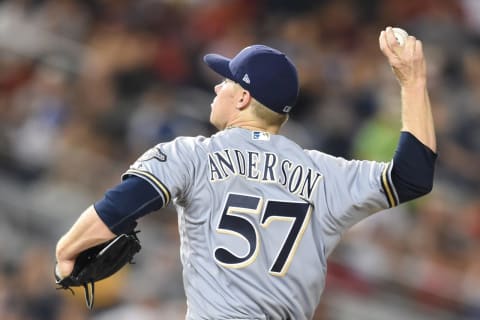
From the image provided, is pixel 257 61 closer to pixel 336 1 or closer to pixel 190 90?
pixel 190 90

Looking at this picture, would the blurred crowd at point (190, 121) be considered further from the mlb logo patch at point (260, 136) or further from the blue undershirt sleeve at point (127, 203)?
the blue undershirt sleeve at point (127, 203)

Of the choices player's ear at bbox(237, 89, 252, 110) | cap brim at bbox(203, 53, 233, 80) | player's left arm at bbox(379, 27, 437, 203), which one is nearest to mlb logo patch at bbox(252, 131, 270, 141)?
player's ear at bbox(237, 89, 252, 110)

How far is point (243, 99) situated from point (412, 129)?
2.00ft

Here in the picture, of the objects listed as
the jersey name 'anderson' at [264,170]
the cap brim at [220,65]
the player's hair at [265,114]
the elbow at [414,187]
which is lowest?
the jersey name 'anderson' at [264,170]

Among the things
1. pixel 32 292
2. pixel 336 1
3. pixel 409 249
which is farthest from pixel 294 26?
Answer: pixel 32 292

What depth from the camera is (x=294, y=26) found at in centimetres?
1193

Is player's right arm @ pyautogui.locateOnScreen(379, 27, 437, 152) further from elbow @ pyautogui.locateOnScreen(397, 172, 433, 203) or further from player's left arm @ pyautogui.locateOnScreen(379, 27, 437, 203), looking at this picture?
elbow @ pyautogui.locateOnScreen(397, 172, 433, 203)

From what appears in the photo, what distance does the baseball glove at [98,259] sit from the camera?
4.07m

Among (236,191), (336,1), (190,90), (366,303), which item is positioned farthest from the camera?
(336,1)

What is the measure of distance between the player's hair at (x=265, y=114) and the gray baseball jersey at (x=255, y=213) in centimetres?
7

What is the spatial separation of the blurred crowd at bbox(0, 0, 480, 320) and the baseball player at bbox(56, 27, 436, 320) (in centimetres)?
430

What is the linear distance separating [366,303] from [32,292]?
250cm

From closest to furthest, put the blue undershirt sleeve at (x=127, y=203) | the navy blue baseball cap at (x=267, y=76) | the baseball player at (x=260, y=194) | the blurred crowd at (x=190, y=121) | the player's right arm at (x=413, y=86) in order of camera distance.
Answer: the blue undershirt sleeve at (x=127, y=203) < the baseball player at (x=260, y=194) < the player's right arm at (x=413, y=86) < the navy blue baseball cap at (x=267, y=76) < the blurred crowd at (x=190, y=121)

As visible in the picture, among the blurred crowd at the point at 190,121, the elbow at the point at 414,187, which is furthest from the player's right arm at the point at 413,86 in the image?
the blurred crowd at the point at 190,121
